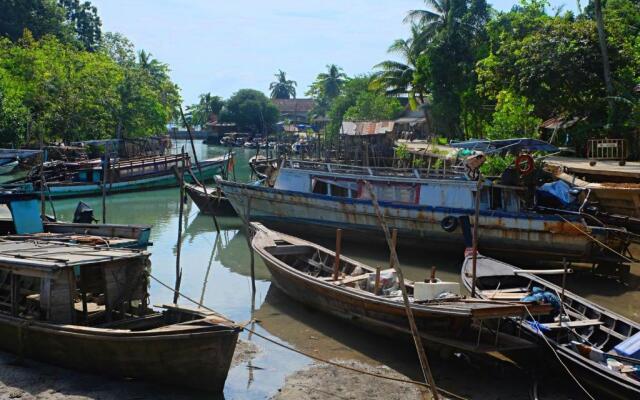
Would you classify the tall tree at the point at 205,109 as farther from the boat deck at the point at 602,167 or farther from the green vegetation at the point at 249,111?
the boat deck at the point at 602,167

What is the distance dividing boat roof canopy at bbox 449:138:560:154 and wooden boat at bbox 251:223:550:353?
6559 millimetres

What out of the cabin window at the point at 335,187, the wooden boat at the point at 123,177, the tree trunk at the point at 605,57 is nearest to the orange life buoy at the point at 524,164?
the cabin window at the point at 335,187

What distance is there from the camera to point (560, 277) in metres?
14.6

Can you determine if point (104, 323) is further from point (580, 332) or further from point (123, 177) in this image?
point (123, 177)

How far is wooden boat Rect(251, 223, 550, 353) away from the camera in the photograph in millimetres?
8750

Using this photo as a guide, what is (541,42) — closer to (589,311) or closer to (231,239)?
(231,239)

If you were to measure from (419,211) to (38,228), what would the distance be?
9.94m

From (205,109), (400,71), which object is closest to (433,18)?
(400,71)

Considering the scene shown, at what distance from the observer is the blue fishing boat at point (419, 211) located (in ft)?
50.3

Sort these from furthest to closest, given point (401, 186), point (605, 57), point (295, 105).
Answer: point (295, 105), point (605, 57), point (401, 186)

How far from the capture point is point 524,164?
54.4 feet

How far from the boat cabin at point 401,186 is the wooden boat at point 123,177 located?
27.9 ft

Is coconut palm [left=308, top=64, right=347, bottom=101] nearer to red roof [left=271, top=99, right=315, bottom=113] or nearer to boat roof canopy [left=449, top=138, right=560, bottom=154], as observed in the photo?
red roof [left=271, top=99, right=315, bottom=113]

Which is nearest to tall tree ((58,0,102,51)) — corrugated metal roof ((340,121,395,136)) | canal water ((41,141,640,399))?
corrugated metal roof ((340,121,395,136))
